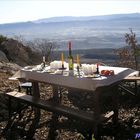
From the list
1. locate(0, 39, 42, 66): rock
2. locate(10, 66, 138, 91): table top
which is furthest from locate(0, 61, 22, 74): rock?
locate(10, 66, 138, 91): table top

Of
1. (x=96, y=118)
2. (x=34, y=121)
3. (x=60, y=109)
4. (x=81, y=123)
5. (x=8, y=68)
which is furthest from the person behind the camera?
(x=8, y=68)

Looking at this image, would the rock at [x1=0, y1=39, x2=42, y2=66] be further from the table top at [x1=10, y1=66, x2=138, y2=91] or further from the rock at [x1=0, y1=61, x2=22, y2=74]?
the table top at [x1=10, y1=66, x2=138, y2=91]

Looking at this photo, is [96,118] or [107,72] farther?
[107,72]

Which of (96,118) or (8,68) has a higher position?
(96,118)

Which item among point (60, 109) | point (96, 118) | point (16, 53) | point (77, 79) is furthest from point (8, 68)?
point (96, 118)

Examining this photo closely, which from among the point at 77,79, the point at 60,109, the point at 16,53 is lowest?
the point at 16,53

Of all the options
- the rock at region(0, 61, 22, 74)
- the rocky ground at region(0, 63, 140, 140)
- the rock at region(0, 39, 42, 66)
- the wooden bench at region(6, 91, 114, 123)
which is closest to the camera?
the wooden bench at region(6, 91, 114, 123)

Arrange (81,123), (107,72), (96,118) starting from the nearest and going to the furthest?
(96,118) < (107,72) < (81,123)

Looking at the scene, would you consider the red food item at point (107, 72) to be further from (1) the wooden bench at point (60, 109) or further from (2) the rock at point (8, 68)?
(2) the rock at point (8, 68)

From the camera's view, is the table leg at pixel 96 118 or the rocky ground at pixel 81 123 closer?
the table leg at pixel 96 118

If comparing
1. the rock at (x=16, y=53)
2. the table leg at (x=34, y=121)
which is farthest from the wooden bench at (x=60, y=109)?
the rock at (x=16, y=53)

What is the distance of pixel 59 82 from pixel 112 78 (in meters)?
0.98

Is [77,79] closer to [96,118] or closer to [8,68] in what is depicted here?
[96,118]

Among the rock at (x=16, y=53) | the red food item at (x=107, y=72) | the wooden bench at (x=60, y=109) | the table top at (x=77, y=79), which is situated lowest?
the rock at (x=16, y=53)
